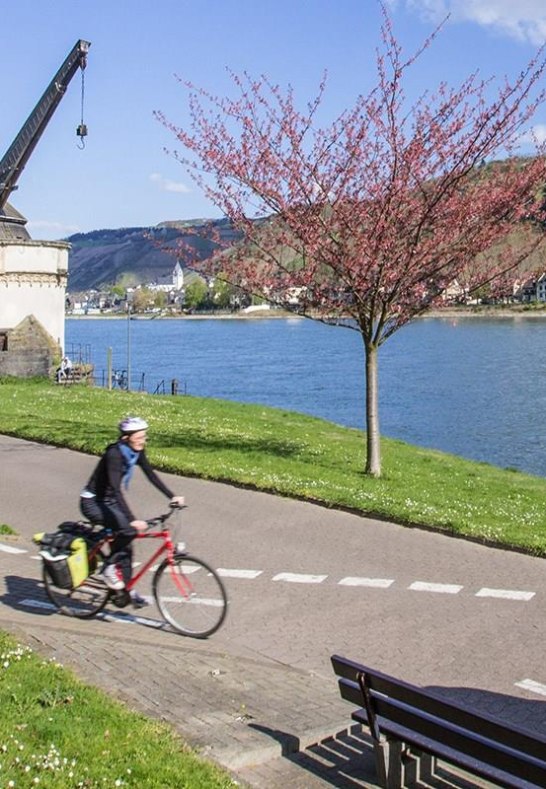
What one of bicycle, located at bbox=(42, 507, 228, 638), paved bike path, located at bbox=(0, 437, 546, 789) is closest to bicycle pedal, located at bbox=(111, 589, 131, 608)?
bicycle, located at bbox=(42, 507, 228, 638)

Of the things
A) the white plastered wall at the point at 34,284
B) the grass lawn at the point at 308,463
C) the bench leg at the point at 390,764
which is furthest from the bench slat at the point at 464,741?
the white plastered wall at the point at 34,284

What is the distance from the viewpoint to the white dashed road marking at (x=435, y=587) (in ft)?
30.7

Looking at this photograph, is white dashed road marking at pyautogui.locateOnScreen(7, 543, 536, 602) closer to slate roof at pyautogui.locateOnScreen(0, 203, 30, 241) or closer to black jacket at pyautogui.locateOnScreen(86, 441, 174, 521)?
black jacket at pyautogui.locateOnScreen(86, 441, 174, 521)

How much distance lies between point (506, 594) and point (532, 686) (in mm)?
2305

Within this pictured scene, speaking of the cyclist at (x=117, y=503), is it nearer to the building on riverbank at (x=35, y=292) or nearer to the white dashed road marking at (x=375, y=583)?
the white dashed road marking at (x=375, y=583)

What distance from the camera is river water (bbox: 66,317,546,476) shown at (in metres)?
35.6

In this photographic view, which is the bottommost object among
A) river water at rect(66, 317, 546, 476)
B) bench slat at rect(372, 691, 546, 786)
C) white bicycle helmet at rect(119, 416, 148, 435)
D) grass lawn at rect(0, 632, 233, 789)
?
river water at rect(66, 317, 546, 476)

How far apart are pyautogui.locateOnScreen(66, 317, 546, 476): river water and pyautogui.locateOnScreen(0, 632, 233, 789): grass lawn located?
18858mm

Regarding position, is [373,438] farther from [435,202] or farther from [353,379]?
[353,379]

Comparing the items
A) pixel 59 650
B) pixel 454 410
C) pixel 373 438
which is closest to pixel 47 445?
pixel 373 438

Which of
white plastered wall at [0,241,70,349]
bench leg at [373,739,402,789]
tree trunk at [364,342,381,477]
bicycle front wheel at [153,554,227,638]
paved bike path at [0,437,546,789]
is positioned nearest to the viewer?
bench leg at [373,739,402,789]

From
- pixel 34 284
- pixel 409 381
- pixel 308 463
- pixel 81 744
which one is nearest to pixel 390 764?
pixel 81 744

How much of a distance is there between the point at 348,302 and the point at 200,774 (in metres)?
12.3

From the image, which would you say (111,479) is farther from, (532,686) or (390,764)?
(390,764)
